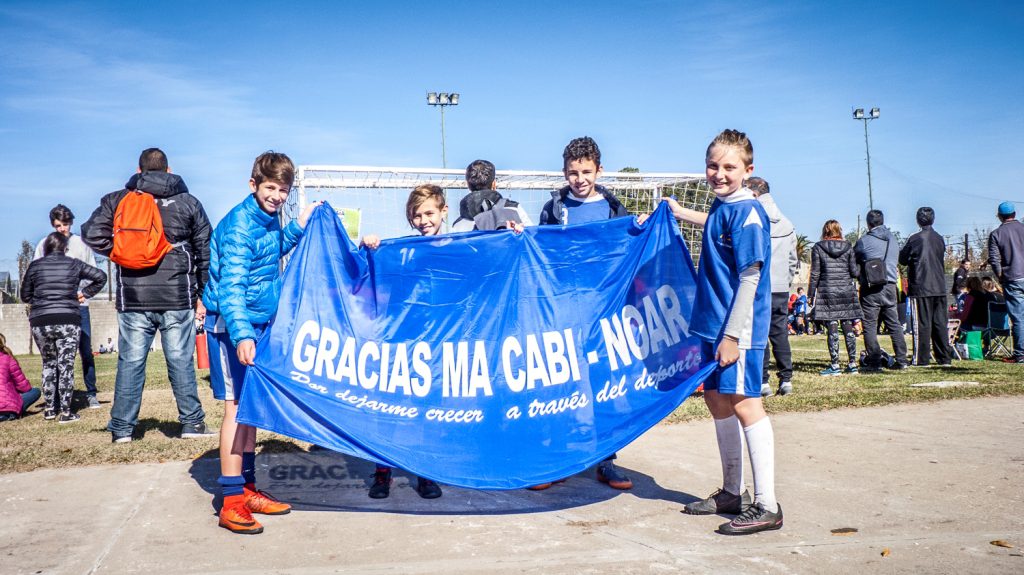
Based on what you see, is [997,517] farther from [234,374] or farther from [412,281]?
[234,374]

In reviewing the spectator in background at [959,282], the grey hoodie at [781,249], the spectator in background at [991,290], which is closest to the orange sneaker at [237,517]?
the grey hoodie at [781,249]

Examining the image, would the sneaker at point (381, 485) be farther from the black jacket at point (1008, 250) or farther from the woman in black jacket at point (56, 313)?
the black jacket at point (1008, 250)

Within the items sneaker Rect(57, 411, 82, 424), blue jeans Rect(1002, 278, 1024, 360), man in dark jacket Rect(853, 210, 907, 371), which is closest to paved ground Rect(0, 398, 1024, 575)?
Result: sneaker Rect(57, 411, 82, 424)

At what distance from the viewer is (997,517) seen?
3.78 m

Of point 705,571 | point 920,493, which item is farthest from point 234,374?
point 920,493

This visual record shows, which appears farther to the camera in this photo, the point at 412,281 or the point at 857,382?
the point at 857,382

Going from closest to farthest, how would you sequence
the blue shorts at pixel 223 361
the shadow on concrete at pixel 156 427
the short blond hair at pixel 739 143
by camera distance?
the short blond hair at pixel 739 143 < the blue shorts at pixel 223 361 < the shadow on concrete at pixel 156 427

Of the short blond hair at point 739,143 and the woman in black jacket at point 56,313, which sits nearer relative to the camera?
the short blond hair at point 739,143

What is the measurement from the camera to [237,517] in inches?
153

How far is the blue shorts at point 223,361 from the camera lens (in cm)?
425

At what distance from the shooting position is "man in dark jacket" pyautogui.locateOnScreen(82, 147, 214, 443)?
6160 mm

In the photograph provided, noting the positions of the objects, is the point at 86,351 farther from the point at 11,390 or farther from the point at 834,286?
the point at 834,286

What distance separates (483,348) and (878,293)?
8.13 m

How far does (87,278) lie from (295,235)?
16.9 ft
